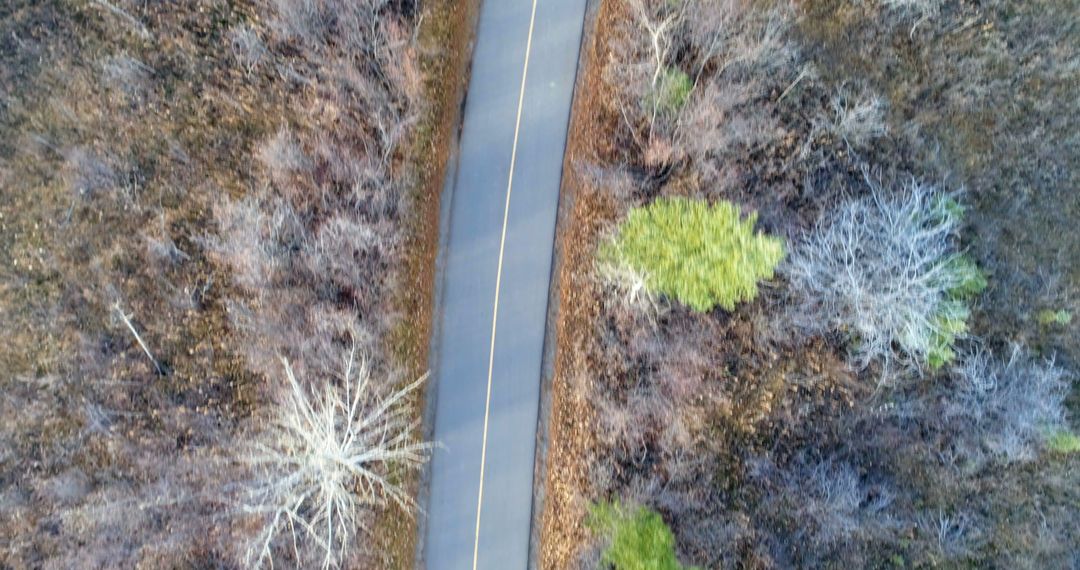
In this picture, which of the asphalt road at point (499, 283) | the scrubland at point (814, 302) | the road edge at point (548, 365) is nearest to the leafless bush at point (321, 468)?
the asphalt road at point (499, 283)

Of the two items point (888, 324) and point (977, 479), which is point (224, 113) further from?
point (977, 479)

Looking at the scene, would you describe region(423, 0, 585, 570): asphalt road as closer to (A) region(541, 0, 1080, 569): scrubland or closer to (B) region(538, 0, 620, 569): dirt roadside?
(B) region(538, 0, 620, 569): dirt roadside

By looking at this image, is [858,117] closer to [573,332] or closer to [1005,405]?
[1005,405]

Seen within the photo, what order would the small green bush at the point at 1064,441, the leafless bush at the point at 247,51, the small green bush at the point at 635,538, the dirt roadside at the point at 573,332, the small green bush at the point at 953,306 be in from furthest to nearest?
the dirt roadside at the point at 573,332 < the leafless bush at the point at 247,51 < the small green bush at the point at 635,538 < the small green bush at the point at 1064,441 < the small green bush at the point at 953,306

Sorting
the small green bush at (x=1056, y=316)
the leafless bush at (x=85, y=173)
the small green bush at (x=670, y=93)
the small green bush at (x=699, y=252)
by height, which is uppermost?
the leafless bush at (x=85, y=173)

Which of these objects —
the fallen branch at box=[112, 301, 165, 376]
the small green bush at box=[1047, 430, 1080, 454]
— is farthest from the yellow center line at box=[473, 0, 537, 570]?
the small green bush at box=[1047, 430, 1080, 454]

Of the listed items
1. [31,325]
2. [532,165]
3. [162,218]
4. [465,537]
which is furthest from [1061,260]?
[31,325]

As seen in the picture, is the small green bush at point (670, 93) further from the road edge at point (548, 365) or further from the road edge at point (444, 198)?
the road edge at point (444, 198)

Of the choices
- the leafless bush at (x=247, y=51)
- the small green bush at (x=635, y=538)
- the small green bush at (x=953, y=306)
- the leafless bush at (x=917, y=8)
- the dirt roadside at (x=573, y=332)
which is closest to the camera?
the small green bush at (x=953, y=306)
